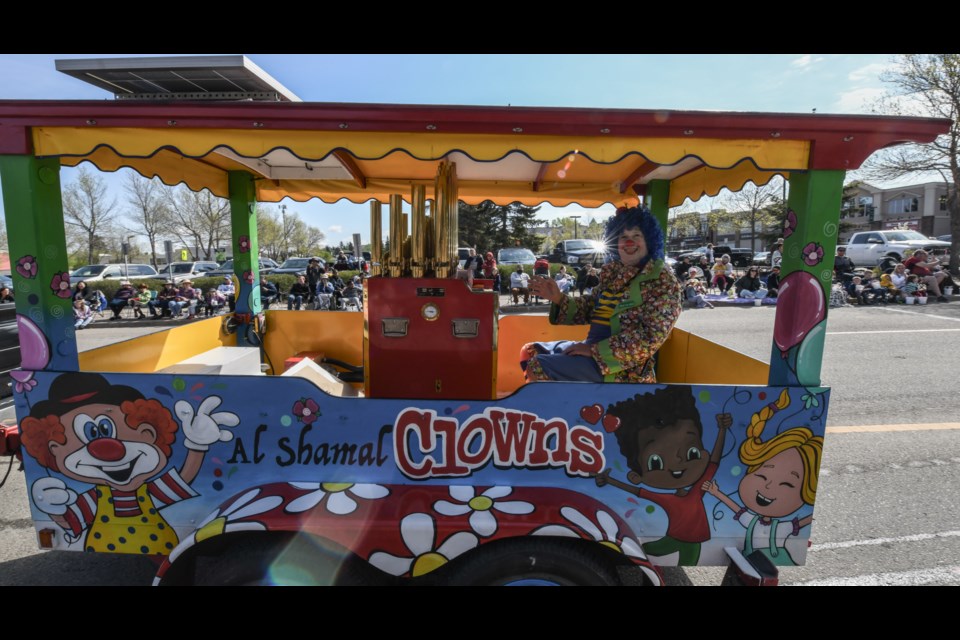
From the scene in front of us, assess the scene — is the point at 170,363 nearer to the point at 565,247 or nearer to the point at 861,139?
the point at 861,139

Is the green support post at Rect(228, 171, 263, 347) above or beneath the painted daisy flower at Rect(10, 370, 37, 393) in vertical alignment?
above

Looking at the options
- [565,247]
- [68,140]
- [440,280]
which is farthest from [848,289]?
[68,140]

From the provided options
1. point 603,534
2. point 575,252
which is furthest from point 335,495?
point 575,252

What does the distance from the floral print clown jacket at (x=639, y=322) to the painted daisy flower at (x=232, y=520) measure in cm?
178

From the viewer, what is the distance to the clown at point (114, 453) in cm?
228

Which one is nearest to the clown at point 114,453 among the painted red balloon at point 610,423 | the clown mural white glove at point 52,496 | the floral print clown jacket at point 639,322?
the clown mural white glove at point 52,496

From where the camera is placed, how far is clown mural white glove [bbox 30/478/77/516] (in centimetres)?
235

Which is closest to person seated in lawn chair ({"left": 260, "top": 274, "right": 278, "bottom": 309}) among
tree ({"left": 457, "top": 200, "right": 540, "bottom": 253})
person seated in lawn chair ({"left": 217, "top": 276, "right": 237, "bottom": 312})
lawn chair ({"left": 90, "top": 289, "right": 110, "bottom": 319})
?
person seated in lawn chair ({"left": 217, "top": 276, "right": 237, "bottom": 312})

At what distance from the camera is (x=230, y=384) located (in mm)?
2258

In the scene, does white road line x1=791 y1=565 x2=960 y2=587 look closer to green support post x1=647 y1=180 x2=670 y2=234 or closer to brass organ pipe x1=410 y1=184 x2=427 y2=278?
green support post x1=647 y1=180 x2=670 y2=234

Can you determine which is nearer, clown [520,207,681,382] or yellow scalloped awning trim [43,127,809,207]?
yellow scalloped awning trim [43,127,809,207]

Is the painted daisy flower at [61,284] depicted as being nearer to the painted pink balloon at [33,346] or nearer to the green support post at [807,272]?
the painted pink balloon at [33,346]

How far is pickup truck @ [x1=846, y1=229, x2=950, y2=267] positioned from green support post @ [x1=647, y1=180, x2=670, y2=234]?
21.5 meters

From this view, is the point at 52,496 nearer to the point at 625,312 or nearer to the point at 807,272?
the point at 625,312
